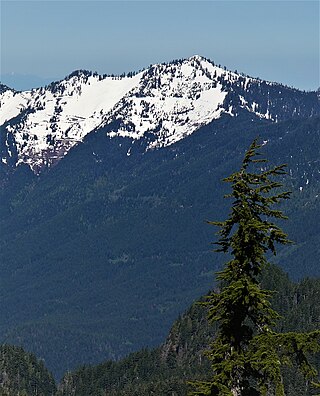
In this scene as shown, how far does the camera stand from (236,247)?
34.3m

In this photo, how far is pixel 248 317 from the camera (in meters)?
34.0

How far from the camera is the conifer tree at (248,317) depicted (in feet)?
106

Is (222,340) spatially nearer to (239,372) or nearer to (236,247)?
(239,372)

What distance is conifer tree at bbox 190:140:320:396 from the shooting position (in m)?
32.4

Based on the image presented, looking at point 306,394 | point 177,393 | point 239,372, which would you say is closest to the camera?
point 239,372

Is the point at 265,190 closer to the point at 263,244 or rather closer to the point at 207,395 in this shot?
the point at 263,244

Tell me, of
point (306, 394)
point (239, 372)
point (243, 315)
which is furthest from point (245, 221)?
point (306, 394)

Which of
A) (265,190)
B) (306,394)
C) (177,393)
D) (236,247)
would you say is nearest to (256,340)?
(236,247)

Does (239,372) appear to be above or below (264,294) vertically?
below

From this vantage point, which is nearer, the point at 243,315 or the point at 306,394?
the point at 243,315

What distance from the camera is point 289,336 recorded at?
32.3 metres

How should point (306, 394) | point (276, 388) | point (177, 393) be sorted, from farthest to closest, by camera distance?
point (177, 393)
point (306, 394)
point (276, 388)

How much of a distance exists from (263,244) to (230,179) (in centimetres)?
285

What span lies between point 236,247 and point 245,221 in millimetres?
1066
